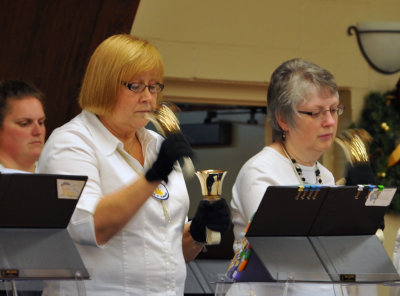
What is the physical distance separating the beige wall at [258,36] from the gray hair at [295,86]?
6.77ft

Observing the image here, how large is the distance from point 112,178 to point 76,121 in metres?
0.21

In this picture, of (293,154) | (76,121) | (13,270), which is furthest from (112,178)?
(293,154)

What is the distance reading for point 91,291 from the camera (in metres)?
2.42

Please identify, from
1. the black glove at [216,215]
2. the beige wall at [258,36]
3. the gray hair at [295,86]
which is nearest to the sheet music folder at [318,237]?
the black glove at [216,215]

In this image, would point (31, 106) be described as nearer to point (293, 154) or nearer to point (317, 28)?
point (293, 154)

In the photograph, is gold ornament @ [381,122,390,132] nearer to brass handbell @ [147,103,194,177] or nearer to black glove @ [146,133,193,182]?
brass handbell @ [147,103,194,177]

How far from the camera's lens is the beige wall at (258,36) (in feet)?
16.5

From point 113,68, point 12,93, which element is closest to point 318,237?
point 113,68

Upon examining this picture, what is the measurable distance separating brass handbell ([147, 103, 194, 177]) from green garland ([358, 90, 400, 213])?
10.2 feet

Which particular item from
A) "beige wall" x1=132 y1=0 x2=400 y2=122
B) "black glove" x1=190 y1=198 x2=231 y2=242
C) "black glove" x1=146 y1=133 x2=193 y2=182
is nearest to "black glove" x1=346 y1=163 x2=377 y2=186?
"black glove" x1=190 y1=198 x2=231 y2=242

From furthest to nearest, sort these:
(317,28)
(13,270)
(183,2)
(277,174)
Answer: (317,28) < (183,2) < (277,174) < (13,270)

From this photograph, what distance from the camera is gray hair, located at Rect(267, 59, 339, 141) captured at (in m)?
2.91

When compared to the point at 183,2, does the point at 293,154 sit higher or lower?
lower

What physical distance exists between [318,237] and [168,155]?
52cm
